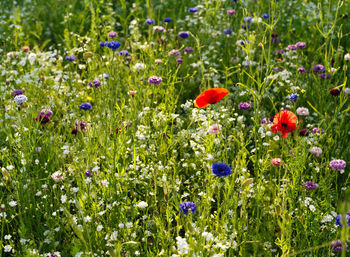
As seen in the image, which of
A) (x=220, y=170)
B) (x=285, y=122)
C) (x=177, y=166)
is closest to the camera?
(x=220, y=170)

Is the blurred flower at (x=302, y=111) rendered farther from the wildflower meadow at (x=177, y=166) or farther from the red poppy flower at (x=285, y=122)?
the red poppy flower at (x=285, y=122)

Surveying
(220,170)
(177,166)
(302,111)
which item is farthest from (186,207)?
(302,111)

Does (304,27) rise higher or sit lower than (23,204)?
higher

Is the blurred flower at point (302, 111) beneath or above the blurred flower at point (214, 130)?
beneath

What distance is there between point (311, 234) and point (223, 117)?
0.92 metres

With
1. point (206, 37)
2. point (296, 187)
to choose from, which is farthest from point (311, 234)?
point (206, 37)

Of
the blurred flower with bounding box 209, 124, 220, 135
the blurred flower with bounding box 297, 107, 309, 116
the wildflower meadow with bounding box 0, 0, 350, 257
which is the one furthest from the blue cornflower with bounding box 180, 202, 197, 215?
the blurred flower with bounding box 297, 107, 309, 116

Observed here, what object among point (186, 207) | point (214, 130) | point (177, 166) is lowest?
point (177, 166)

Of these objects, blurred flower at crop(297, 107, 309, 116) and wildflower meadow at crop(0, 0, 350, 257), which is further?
blurred flower at crop(297, 107, 309, 116)

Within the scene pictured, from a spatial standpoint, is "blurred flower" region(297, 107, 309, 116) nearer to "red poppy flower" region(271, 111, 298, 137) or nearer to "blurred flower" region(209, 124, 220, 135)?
"red poppy flower" region(271, 111, 298, 137)

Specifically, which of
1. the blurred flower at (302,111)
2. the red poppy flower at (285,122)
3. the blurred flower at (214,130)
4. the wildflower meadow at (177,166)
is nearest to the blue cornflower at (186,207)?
the wildflower meadow at (177,166)

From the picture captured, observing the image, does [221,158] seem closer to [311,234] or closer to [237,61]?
[311,234]

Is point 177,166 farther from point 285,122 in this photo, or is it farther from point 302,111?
point 302,111

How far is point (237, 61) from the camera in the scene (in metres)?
3.49
